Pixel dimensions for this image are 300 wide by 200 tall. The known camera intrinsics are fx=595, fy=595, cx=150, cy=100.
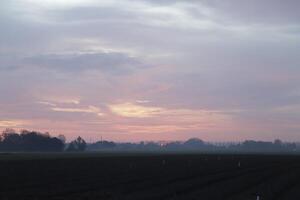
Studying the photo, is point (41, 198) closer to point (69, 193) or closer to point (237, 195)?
point (69, 193)

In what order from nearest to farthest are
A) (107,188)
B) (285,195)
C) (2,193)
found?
(2,193) < (285,195) < (107,188)

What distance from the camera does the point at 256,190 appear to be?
124 feet

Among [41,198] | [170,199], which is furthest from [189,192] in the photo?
[41,198]

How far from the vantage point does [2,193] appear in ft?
107

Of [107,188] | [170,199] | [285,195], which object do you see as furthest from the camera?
[107,188]

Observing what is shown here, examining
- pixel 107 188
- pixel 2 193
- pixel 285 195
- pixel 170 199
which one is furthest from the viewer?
pixel 107 188

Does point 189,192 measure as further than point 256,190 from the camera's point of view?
No

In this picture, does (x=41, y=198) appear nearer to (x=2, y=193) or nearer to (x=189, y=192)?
(x=2, y=193)

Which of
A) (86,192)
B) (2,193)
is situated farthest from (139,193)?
(2,193)

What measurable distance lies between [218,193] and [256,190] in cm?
389

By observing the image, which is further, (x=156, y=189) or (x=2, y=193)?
(x=156, y=189)

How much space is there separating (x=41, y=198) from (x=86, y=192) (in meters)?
4.30

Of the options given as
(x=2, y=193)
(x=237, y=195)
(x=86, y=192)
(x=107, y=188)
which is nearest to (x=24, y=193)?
(x=2, y=193)

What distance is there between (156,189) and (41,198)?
9.04m
